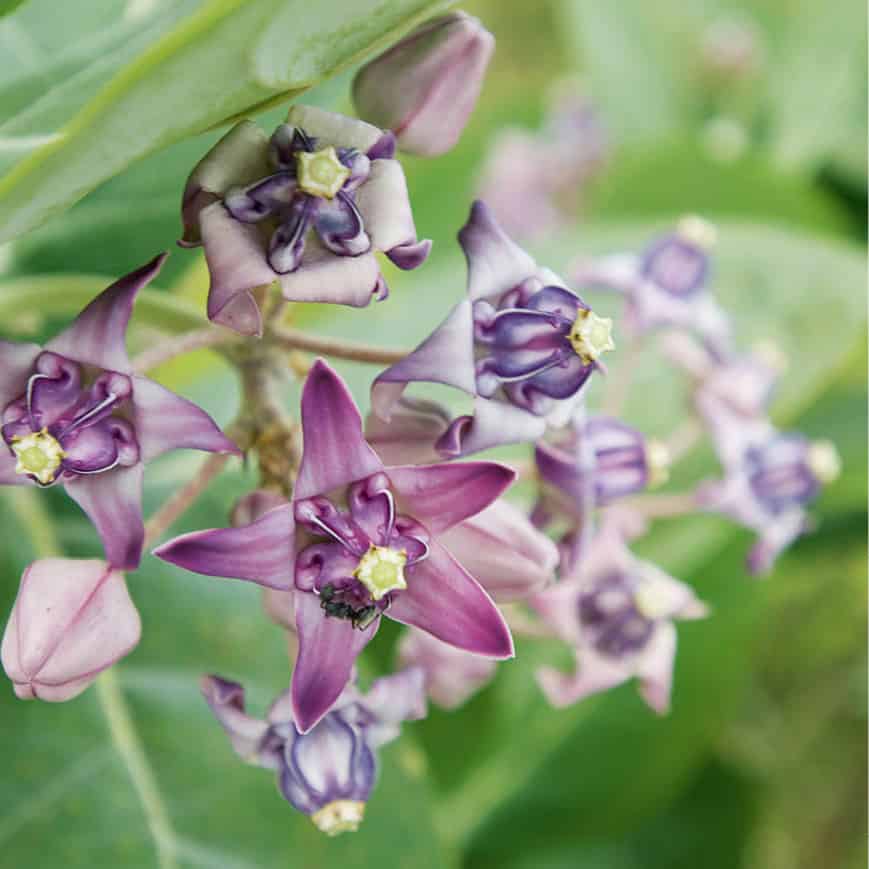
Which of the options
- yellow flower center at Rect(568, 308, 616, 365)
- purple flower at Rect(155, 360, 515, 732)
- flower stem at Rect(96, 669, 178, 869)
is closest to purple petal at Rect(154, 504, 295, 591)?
purple flower at Rect(155, 360, 515, 732)

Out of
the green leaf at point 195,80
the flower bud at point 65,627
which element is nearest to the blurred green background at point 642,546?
the green leaf at point 195,80

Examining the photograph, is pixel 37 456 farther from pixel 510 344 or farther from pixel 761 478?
pixel 761 478

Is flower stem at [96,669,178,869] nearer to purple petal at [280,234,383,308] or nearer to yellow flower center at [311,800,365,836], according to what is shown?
yellow flower center at [311,800,365,836]

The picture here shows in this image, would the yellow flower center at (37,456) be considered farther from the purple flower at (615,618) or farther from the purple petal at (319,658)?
the purple flower at (615,618)

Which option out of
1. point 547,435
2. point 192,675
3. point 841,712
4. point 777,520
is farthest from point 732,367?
point 841,712

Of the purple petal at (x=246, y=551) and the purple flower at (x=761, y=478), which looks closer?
the purple petal at (x=246, y=551)

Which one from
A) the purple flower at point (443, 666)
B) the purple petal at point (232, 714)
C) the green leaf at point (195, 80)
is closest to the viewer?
the green leaf at point (195, 80)

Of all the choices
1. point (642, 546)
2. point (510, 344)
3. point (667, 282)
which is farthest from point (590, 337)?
point (642, 546)
